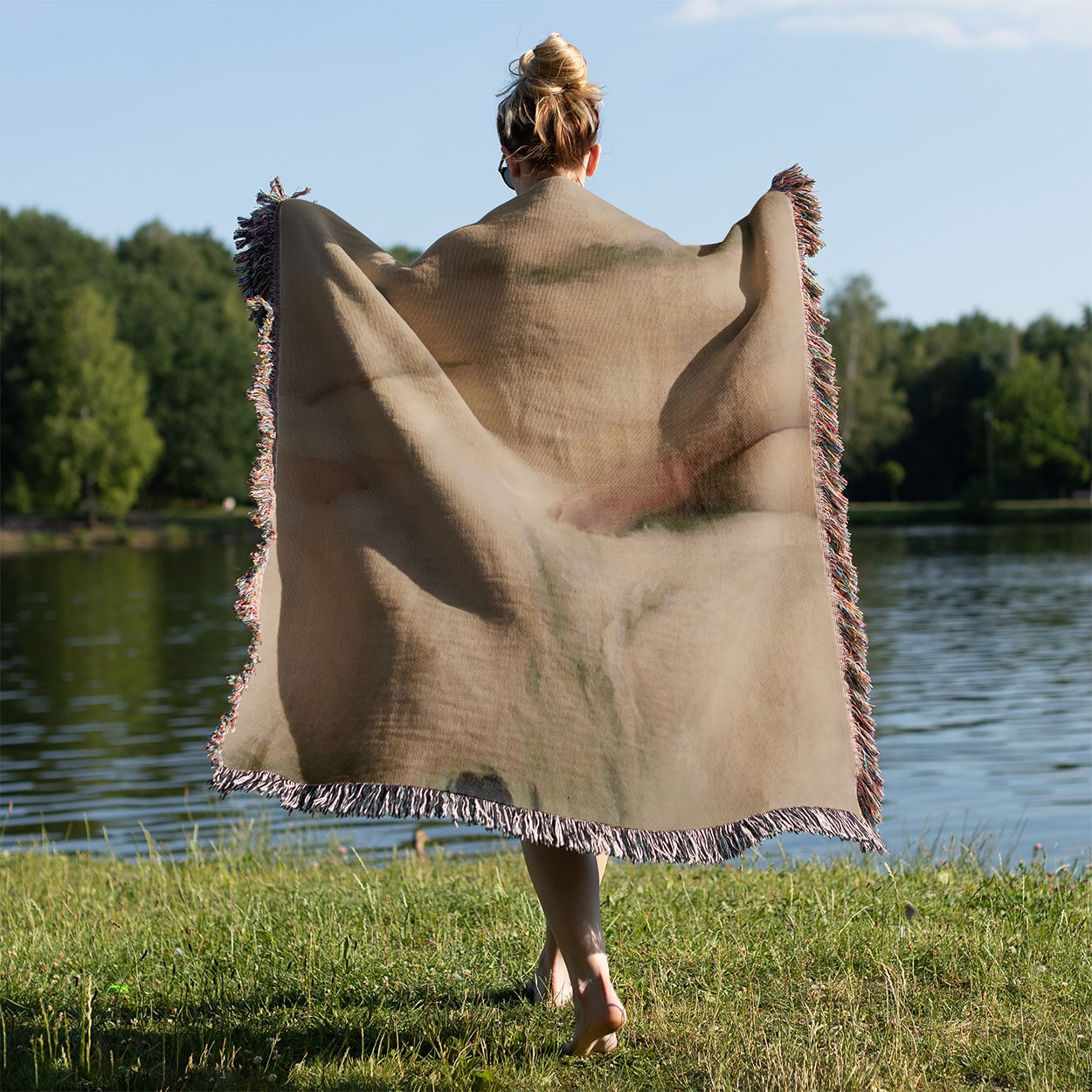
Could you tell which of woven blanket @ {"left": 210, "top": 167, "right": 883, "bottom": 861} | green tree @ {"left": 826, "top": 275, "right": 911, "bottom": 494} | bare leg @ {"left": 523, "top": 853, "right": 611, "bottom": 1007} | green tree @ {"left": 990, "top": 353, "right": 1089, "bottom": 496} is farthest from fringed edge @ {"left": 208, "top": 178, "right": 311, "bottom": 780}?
green tree @ {"left": 990, "top": 353, "right": 1089, "bottom": 496}

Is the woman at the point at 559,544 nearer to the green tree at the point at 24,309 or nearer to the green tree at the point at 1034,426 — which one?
the green tree at the point at 24,309

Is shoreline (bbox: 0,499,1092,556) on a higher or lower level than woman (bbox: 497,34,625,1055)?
lower

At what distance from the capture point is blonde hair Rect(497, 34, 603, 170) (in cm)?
312

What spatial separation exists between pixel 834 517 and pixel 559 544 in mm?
674

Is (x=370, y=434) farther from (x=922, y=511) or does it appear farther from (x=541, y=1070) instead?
(x=922, y=511)

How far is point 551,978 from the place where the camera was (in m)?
3.21

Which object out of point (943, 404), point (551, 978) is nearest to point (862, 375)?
point (943, 404)

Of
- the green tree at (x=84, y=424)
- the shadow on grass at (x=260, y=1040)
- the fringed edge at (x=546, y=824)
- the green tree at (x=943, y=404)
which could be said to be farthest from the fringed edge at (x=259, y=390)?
the green tree at (x=943, y=404)

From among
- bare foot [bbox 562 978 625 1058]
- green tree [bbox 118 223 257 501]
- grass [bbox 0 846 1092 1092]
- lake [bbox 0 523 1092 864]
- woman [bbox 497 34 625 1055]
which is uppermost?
green tree [bbox 118 223 257 501]

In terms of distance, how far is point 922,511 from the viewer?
5819cm

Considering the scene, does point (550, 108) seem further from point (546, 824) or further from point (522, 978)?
point (522, 978)

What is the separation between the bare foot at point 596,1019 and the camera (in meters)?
2.81

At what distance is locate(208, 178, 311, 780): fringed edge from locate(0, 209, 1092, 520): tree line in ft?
152

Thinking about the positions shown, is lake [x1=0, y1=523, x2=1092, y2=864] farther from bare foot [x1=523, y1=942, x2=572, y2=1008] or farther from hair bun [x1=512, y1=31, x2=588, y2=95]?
hair bun [x1=512, y1=31, x2=588, y2=95]
